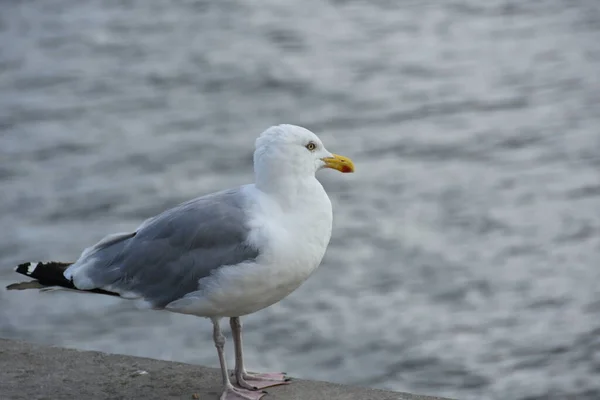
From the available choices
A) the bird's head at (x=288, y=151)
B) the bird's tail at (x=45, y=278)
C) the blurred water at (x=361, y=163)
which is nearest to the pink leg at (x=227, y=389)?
the bird's tail at (x=45, y=278)

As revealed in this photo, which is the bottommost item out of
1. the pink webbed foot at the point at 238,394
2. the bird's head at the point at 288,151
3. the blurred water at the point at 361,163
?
the pink webbed foot at the point at 238,394

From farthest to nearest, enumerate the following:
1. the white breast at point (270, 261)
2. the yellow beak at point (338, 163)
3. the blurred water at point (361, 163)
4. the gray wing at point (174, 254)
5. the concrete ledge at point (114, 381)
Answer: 1. the blurred water at point (361, 163)
2. the yellow beak at point (338, 163)
3. the concrete ledge at point (114, 381)
4. the gray wing at point (174, 254)
5. the white breast at point (270, 261)

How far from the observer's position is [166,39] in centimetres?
1363

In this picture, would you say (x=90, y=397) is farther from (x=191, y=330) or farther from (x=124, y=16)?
(x=124, y=16)

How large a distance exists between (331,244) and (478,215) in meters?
1.27

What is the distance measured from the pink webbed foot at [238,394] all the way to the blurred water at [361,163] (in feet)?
7.50

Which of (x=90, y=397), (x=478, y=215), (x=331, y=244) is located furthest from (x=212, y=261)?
(x=478, y=215)

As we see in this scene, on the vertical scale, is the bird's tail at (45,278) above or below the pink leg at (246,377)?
above

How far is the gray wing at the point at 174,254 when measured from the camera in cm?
416

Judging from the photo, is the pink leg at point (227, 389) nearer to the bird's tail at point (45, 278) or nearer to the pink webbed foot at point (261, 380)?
the pink webbed foot at point (261, 380)

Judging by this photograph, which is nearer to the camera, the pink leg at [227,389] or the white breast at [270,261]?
the white breast at [270,261]

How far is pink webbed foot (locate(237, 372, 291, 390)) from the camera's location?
442 centimetres

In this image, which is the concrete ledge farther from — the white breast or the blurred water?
the blurred water

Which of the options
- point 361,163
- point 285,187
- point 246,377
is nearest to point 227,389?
point 246,377
